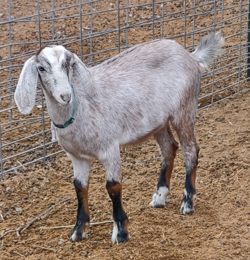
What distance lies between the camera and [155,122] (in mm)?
4777

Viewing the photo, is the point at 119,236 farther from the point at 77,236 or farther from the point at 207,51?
the point at 207,51

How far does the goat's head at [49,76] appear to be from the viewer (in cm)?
412

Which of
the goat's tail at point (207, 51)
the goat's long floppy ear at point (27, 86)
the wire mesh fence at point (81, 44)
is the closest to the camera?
the goat's long floppy ear at point (27, 86)

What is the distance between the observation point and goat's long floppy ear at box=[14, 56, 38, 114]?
4.25m

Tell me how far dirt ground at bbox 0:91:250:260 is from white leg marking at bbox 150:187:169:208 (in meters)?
0.05

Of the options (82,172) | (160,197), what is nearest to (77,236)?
(82,172)

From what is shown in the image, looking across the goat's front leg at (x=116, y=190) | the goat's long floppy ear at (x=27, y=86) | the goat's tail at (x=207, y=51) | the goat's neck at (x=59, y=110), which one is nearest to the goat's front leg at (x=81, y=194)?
the goat's front leg at (x=116, y=190)

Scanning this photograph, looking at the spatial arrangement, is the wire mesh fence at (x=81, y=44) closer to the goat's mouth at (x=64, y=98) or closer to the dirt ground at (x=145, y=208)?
the dirt ground at (x=145, y=208)

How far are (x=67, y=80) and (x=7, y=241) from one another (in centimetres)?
128

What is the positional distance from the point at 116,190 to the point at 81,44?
1.88m

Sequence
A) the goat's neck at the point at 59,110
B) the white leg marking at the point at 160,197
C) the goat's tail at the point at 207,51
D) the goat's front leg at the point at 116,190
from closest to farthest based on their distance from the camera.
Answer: the goat's neck at the point at 59,110
the goat's front leg at the point at 116,190
the white leg marking at the point at 160,197
the goat's tail at the point at 207,51

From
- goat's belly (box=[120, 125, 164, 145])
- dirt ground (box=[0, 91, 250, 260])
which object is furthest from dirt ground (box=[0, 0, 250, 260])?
goat's belly (box=[120, 125, 164, 145])

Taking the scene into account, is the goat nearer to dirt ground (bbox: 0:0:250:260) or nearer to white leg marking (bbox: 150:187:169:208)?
white leg marking (bbox: 150:187:169:208)

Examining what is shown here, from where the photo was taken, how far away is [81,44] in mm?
6086
